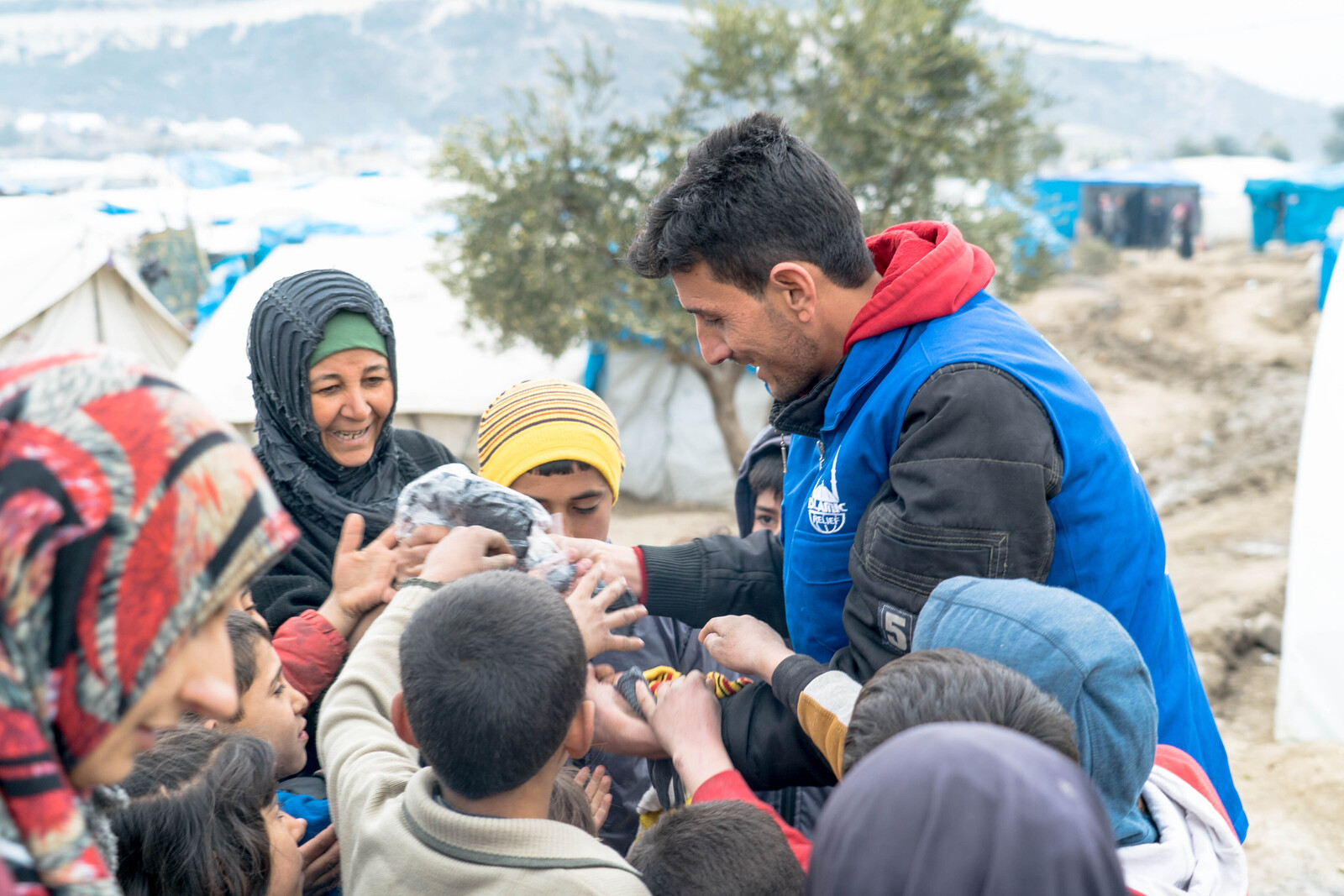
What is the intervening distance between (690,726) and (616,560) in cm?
63

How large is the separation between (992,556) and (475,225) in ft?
32.4

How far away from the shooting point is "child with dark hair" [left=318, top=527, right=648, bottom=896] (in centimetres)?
145

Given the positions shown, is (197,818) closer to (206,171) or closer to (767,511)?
(767,511)

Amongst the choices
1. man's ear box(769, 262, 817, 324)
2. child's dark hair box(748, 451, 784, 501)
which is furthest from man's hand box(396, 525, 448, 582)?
child's dark hair box(748, 451, 784, 501)

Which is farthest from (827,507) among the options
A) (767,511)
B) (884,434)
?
(767,511)

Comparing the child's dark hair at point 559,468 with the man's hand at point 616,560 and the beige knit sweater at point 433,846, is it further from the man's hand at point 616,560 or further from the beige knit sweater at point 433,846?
the beige knit sweater at point 433,846

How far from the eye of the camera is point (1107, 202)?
3097 centimetres

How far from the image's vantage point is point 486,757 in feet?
4.88

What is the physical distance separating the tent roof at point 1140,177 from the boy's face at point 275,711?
3129 centimetres

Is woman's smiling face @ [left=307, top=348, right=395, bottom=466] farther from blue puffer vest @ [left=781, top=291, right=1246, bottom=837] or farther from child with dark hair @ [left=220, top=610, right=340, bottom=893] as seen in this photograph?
blue puffer vest @ [left=781, top=291, right=1246, bottom=837]

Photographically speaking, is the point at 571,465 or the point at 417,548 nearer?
the point at 417,548

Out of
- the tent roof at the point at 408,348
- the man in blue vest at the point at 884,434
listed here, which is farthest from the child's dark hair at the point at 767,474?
the tent roof at the point at 408,348

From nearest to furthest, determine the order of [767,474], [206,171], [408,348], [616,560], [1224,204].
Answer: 1. [616,560]
2. [767,474]
3. [408,348]
4. [1224,204]
5. [206,171]

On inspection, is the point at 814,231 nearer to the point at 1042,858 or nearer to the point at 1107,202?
the point at 1042,858
